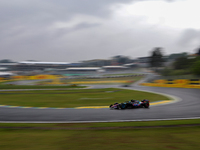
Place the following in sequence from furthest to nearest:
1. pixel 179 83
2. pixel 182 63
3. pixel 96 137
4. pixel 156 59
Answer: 1. pixel 156 59
2. pixel 182 63
3. pixel 179 83
4. pixel 96 137

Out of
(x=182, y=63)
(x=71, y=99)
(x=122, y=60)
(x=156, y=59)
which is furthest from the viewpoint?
(x=122, y=60)

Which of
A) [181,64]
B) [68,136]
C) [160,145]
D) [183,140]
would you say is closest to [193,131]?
[183,140]

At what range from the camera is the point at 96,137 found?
23.0 ft

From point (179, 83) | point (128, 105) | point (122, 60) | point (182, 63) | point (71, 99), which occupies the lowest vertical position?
point (128, 105)

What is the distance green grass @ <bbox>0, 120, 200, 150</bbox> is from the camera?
242 inches

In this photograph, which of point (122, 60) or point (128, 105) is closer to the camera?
point (128, 105)

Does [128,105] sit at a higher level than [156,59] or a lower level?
lower

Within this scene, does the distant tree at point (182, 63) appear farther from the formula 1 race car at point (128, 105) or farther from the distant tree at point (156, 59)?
the formula 1 race car at point (128, 105)

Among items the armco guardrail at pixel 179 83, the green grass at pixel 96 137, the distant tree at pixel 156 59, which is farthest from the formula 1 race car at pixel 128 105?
the distant tree at pixel 156 59

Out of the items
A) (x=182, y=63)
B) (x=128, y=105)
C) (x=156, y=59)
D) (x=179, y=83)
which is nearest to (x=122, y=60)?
(x=156, y=59)

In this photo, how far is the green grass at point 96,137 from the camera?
6.14m

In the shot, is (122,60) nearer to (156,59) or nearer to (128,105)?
(156,59)

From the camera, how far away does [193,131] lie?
7523mm

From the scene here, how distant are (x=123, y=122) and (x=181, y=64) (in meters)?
66.5
